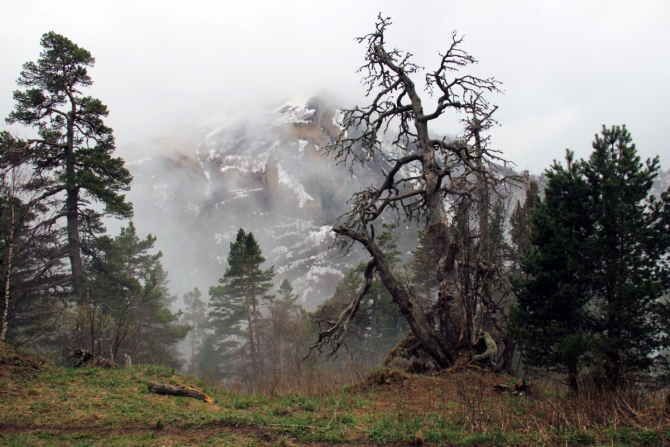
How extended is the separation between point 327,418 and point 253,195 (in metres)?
130

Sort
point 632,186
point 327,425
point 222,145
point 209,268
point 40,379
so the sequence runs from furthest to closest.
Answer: point 222,145, point 209,268, point 632,186, point 40,379, point 327,425

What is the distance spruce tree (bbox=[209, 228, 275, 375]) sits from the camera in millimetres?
31016

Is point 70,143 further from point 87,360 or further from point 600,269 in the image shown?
point 600,269

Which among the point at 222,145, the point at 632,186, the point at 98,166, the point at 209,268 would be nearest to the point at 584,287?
the point at 632,186

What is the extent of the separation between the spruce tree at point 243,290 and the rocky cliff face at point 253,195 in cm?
6188

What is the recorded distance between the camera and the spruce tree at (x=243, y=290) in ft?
102

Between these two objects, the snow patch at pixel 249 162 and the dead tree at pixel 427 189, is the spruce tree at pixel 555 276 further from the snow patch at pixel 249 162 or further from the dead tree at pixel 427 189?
the snow patch at pixel 249 162

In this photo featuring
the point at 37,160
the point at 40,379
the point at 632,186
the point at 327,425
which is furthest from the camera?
the point at 37,160

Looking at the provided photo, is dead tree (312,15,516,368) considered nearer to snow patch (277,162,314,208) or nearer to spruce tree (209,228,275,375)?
spruce tree (209,228,275,375)

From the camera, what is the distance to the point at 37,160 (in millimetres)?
18078

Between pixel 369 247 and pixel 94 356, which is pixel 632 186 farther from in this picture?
pixel 94 356

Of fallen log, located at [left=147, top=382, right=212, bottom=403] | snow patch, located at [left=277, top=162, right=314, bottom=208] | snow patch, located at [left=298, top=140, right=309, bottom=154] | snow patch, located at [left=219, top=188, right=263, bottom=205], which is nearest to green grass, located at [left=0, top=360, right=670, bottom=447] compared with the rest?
fallen log, located at [left=147, top=382, right=212, bottom=403]

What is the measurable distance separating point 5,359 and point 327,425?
786cm

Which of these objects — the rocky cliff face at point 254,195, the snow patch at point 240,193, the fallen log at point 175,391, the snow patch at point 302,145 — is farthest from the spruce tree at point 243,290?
the snow patch at point 302,145
